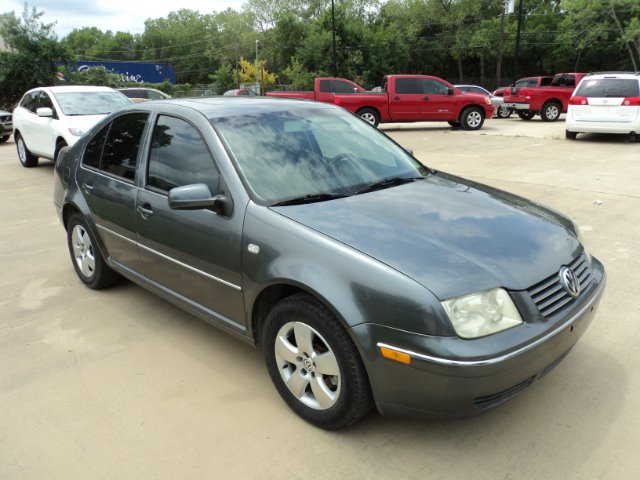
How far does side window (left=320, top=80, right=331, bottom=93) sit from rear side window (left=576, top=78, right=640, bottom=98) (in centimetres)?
784

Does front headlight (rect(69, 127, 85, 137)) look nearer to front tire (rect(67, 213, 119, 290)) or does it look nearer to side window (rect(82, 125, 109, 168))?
front tire (rect(67, 213, 119, 290))

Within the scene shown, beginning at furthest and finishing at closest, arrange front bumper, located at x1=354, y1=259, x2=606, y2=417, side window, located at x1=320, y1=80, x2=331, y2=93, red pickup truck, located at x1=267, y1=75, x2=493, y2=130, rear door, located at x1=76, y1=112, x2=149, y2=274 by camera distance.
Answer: side window, located at x1=320, y1=80, x2=331, y2=93 < red pickup truck, located at x1=267, y1=75, x2=493, y2=130 < rear door, located at x1=76, y1=112, x2=149, y2=274 < front bumper, located at x1=354, y1=259, x2=606, y2=417

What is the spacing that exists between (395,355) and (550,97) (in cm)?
1972

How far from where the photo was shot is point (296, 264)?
8.39 ft

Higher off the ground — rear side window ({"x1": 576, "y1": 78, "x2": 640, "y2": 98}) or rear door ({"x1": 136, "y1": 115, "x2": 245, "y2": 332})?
rear side window ({"x1": 576, "y1": 78, "x2": 640, "y2": 98})

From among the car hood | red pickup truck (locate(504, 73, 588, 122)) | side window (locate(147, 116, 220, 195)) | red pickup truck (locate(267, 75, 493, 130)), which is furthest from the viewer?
red pickup truck (locate(504, 73, 588, 122))

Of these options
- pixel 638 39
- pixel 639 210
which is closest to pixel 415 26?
pixel 638 39

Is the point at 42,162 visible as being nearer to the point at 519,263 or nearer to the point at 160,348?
the point at 160,348

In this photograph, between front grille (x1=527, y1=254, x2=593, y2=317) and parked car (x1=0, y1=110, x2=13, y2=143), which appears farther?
parked car (x1=0, y1=110, x2=13, y2=143)

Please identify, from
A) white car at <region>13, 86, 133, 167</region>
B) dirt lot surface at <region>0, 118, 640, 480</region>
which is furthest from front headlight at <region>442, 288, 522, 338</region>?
white car at <region>13, 86, 133, 167</region>

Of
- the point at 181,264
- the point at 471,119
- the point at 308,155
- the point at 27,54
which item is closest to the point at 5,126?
the point at 27,54

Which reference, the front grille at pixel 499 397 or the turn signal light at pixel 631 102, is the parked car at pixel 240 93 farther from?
the turn signal light at pixel 631 102

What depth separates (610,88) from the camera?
39.5 feet

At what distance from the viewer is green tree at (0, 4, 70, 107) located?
72.0 feet
